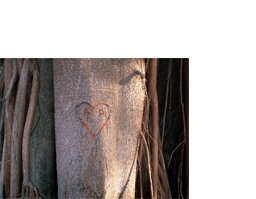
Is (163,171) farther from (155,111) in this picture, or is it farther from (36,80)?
(36,80)

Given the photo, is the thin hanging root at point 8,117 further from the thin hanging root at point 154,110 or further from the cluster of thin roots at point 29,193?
the thin hanging root at point 154,110

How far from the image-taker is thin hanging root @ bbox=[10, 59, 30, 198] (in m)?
1.32

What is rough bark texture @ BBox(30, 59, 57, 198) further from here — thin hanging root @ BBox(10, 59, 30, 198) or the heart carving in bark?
the heart carving in bark

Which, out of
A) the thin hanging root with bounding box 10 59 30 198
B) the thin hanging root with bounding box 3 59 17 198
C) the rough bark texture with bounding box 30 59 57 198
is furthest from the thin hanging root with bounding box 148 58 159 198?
the thin hanging root with bounding box 3 59 17 198

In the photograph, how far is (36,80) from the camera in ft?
4.43

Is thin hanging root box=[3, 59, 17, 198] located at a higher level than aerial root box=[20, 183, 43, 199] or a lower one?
higher

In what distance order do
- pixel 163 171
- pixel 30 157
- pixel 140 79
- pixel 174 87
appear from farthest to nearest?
pixel 174 87, pixel 163 171, pixel 30 157, pixel 140 79

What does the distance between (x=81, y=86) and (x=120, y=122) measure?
27cm

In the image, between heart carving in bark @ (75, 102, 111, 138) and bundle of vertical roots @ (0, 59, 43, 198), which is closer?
heart carving in bark @ (75, 102, 111, 138)

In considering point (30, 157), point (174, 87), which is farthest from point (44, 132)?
point (174, 87)

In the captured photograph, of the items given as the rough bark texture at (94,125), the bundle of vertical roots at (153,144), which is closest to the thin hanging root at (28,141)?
the rough bark texture at (94,125)

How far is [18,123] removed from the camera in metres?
1.34

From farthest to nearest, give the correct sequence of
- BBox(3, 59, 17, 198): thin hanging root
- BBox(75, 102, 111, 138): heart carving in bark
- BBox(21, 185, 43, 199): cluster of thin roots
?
BBox(3, 59, 17, 198): thin hanging root → BBox(21, 185, 43, 199): cluster of thin roots → BBox(75, 102, 111, 138): heart carving in bark

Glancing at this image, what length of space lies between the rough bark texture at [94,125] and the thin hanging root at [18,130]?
11.9 inches
